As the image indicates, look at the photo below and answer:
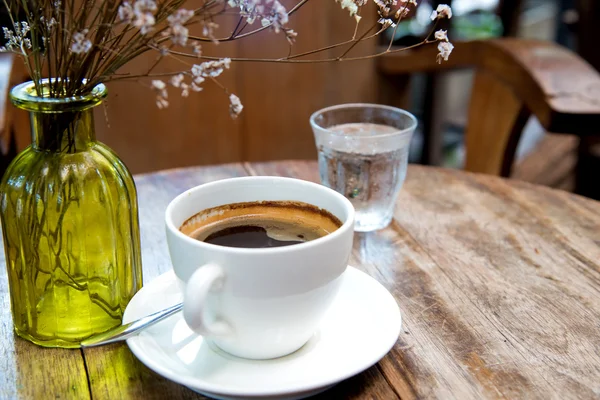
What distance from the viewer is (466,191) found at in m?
1.05

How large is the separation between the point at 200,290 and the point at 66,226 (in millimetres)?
169

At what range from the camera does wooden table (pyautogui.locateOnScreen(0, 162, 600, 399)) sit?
59 centimetres

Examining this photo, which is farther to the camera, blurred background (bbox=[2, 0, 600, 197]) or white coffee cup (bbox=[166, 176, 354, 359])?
blurred background (bbox=[2, 0, 600, 197])

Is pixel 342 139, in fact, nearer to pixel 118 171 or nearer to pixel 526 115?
pixel 118 171

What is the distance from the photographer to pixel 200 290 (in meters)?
0.52

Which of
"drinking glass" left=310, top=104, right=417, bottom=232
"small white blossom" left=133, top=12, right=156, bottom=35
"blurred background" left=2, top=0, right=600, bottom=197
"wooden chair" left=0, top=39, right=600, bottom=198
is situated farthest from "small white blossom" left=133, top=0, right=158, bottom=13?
"blurred background" left=2, top=0, right=600, bottom=197

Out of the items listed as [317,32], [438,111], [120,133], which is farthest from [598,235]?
[438,111]

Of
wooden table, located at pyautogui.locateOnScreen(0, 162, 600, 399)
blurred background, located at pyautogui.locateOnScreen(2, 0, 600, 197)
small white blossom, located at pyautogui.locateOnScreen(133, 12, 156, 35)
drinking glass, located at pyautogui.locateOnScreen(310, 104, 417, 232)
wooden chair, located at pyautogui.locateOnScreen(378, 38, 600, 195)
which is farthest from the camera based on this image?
blurred background, located at pyautogui.locateOnScreen(2, 0, 600, 197)

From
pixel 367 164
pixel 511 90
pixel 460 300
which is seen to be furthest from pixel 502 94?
pixel 460 300

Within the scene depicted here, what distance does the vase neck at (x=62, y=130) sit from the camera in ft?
1.92

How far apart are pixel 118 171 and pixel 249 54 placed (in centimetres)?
128

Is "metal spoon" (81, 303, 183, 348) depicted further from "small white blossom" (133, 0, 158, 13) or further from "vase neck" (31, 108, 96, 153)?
"small white blossom" (133, 0, 158, 13)

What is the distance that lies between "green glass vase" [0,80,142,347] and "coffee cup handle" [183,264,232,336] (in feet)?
0.47

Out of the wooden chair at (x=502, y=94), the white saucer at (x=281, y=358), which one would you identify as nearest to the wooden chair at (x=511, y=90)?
the wooden chair at (x=502, y=94)
